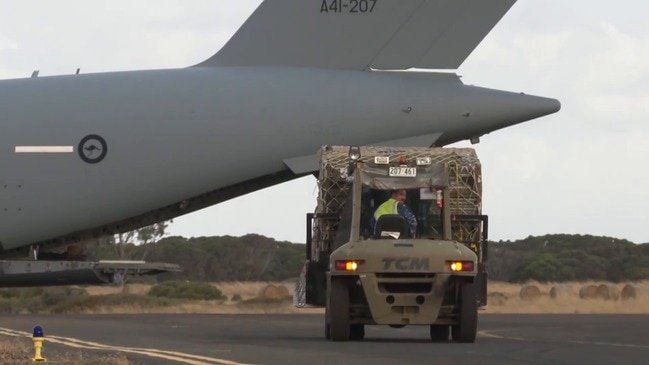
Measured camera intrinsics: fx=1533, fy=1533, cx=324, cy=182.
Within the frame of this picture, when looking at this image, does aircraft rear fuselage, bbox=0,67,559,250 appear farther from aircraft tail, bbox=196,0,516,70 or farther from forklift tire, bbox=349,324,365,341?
forklift tire, bbox=349,324,365,341

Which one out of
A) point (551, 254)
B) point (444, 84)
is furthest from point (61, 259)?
point (551, 254)

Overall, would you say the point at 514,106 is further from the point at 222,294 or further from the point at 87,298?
the point at 222,294

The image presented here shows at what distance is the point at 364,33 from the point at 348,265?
881 cm

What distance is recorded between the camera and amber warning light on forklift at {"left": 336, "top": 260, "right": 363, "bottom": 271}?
18.6 meters

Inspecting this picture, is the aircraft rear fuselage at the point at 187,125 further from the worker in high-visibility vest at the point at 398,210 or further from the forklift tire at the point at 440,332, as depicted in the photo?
the forklift tire at the point at 440,332

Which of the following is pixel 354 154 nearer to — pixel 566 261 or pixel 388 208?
pixel 388 208

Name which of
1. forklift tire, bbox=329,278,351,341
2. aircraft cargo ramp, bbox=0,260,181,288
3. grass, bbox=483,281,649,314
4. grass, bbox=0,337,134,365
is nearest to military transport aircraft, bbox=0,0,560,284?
aircraft cargo ramp, bbox=0,260,181,288

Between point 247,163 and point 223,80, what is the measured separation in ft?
4.93

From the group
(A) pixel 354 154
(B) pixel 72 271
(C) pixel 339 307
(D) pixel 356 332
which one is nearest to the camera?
(C) pixel 339 307

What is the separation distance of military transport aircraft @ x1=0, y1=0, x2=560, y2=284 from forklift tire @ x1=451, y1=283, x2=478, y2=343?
7.48 meters

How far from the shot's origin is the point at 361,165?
20.2m

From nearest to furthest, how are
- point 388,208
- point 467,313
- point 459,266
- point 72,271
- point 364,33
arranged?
1. point 459,266
2. point 467,313
3. point 388,208
4. point 72,271
5. point 364,33

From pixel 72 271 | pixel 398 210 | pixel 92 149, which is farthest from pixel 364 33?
pixel 398 210

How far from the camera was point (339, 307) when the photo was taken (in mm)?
18891
